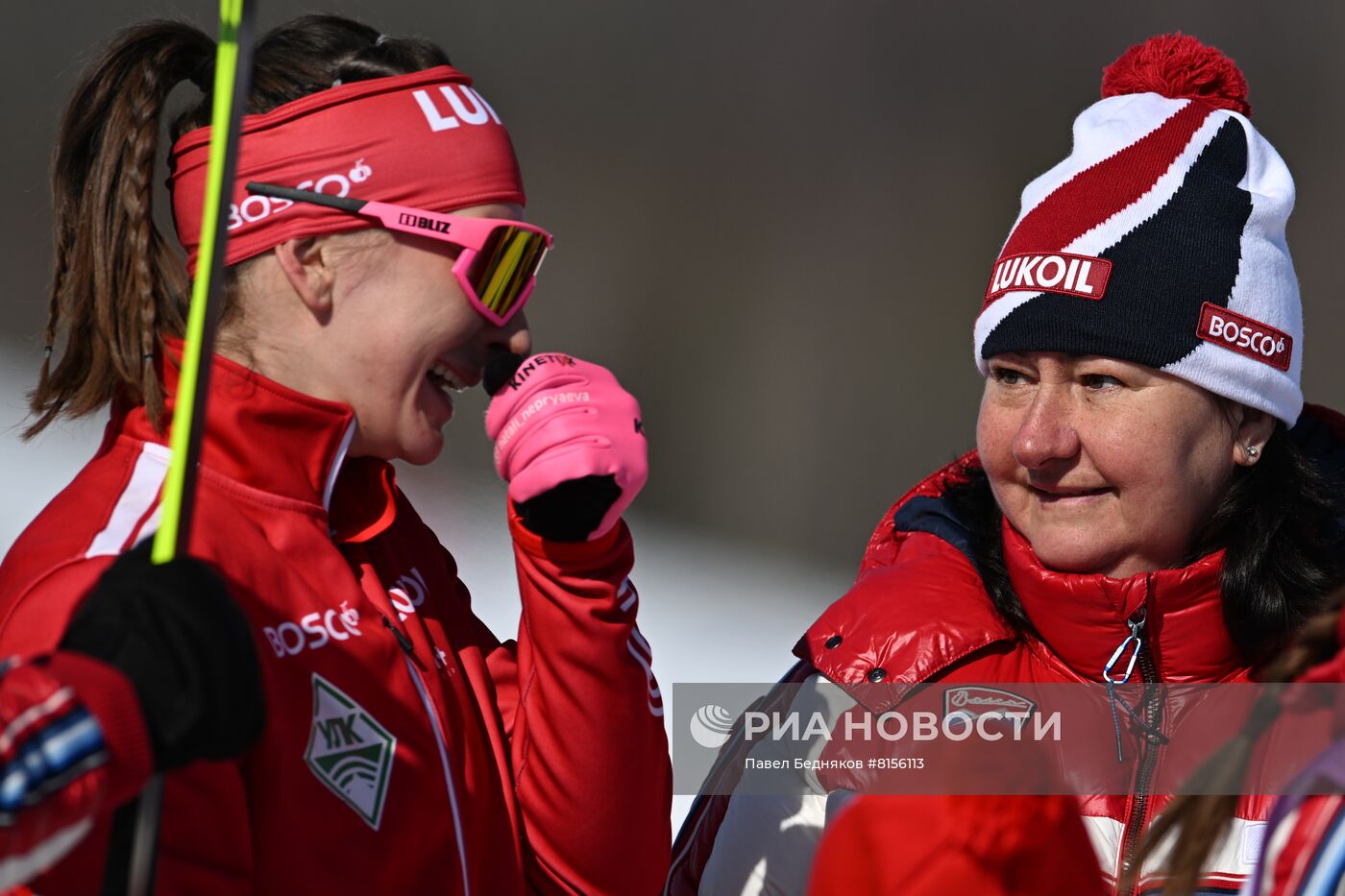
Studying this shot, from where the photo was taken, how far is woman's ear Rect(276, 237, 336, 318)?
1.32 meters

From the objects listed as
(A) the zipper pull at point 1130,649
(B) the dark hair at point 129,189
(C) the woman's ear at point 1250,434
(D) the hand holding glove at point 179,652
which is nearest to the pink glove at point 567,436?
(B) the dark hair at point 129,189

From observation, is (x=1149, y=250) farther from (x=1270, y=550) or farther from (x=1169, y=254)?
(x=1270, y=550)

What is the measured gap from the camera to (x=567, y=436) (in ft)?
4.28

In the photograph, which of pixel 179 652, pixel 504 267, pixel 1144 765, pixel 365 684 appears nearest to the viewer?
pixel 179 652

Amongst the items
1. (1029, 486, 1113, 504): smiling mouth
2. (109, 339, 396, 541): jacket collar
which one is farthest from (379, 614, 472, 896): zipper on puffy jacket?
(1029, 486, 1113, 504): smiling mouth

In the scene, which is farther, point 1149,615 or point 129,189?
point 1149,615

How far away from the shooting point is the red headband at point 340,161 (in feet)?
4.33

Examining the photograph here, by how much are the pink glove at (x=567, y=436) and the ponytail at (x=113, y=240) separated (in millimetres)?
305

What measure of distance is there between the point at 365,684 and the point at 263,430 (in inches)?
9.4

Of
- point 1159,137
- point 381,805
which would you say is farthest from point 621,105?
point 381,805

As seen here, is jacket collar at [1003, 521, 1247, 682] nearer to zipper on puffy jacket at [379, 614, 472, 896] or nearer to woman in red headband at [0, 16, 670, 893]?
woman in red headband at [0, 16, 670, 893]

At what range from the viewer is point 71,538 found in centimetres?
114

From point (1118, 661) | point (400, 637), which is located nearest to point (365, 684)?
point (400, 637)

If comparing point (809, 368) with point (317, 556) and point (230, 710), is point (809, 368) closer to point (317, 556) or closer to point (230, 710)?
point (317, 556)
